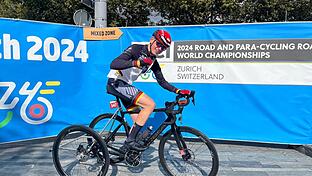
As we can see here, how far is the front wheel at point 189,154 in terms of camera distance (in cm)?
412

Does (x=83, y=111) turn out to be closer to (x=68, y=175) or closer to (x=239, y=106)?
(x=68, y=175)

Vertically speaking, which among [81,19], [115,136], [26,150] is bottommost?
[26,150]

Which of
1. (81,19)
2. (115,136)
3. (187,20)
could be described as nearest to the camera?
(115,136)

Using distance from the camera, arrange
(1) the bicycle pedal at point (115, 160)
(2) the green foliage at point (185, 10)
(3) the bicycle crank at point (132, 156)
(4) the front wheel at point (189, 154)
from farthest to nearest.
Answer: (2) the green foliage at point (185, 10) < (1) the bicycle pedal at point (115, 160) < (3) the bicycle crank at point (132, 156) < (4) the front wheel at point (189, 154)

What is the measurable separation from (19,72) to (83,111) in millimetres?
1488

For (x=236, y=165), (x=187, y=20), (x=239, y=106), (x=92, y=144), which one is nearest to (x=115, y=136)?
(x=92, y=144)

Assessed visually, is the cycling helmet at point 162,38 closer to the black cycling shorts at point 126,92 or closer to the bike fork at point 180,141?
the black cycling shorts at point 126,92

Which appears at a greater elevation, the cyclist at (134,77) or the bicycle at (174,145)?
the cyclist at (134,77)

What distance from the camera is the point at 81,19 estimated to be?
8961mm

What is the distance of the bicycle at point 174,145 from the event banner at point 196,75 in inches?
71.3

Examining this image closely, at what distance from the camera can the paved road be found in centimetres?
487

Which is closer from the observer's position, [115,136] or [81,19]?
[115,136]

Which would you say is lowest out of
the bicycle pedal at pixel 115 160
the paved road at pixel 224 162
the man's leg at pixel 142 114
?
the paved road at pixel 224 162

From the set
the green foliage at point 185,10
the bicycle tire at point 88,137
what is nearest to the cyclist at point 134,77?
the bicycle tire at point 88,137
